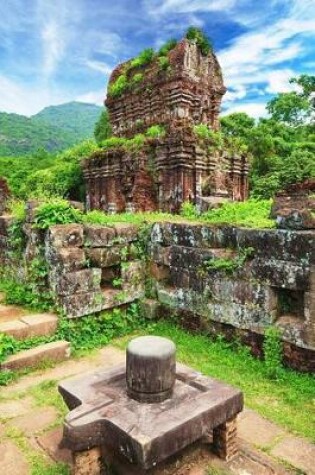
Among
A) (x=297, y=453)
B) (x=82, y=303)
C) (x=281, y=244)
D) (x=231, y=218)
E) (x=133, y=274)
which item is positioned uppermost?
(x=231, y=218)

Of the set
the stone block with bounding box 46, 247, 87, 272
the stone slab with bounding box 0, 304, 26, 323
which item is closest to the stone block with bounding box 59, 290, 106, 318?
the stone block with bounding box 46, 247, 87, 272

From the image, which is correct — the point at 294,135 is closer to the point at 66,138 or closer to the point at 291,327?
the point at 291,327

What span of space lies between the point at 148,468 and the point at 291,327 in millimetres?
2709

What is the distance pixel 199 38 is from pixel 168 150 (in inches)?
209

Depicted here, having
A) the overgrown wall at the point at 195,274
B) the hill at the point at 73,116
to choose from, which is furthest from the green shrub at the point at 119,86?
the hill at the point at 73,116

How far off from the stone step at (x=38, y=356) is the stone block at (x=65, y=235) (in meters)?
1.38

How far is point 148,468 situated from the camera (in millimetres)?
2662

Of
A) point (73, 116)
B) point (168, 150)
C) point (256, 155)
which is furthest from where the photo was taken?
point (73, 116)

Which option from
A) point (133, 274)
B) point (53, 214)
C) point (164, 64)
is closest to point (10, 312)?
point (53, 214)

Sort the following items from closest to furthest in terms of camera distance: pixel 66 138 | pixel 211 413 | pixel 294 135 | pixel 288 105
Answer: pixel 211 413 < pixel 294 135 < pixel 288 105 < pixel 66 138

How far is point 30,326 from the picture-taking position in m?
5.29

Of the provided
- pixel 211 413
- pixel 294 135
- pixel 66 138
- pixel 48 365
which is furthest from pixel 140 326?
pixel 66 138

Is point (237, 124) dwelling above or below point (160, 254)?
above

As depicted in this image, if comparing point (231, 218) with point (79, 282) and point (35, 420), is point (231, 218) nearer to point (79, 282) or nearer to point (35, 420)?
point (79, 282)
